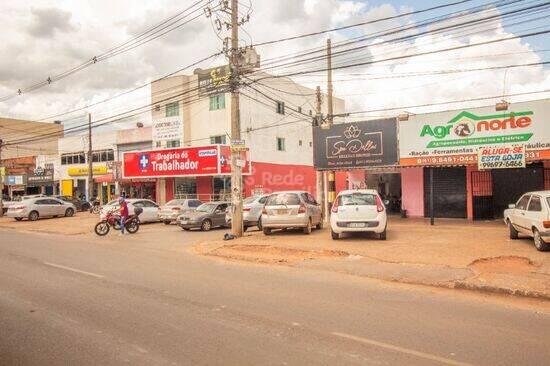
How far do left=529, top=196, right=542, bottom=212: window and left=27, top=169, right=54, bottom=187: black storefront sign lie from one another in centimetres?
5019

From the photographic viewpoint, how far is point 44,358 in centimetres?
496

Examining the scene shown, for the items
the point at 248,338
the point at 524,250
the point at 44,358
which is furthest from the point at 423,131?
the point at 44,358

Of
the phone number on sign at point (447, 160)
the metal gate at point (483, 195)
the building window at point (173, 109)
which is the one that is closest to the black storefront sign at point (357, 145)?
the phone number on sign at point (447, 160)

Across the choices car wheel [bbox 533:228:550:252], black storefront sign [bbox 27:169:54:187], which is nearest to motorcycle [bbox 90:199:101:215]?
black storefront sign [bbox 27:169:54:187]

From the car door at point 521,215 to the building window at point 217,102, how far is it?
2710 centimetres

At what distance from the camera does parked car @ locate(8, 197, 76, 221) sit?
29703 mm

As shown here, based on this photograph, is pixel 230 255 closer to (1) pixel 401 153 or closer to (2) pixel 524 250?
(2) pixel 524 250

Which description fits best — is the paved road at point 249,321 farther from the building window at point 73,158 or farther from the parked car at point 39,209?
the building window at point 73,158

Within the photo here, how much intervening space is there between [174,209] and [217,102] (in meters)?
15.2

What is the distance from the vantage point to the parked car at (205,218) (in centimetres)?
2125

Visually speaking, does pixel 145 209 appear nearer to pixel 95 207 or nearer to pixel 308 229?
pixel 95 207

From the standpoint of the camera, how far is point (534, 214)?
39.5 feet

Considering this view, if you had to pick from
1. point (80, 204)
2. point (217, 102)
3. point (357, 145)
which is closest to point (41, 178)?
point (80, 204)

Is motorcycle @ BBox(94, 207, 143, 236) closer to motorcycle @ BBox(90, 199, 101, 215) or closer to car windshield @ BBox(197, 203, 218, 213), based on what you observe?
car windshield @ BBox(197, 203, 218, 213)
